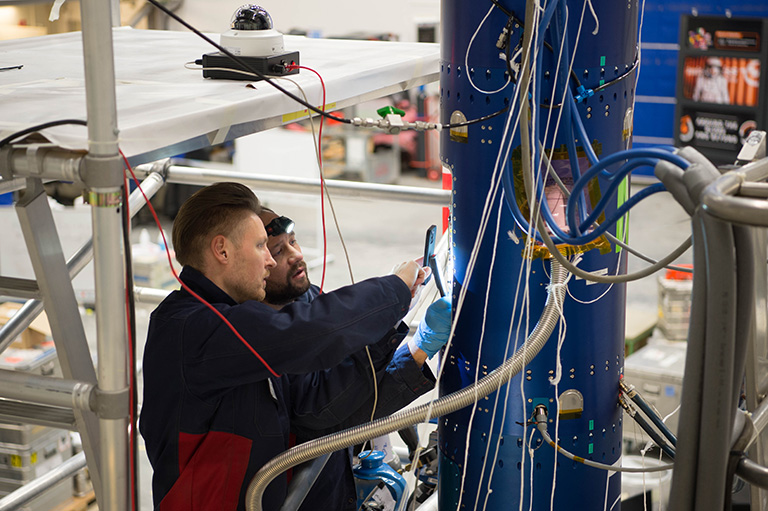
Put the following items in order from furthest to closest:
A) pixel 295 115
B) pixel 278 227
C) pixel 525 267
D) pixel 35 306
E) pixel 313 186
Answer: pixel 313 186
pixel 35 306
pixel 278 227
pixel 295 115
pixel 525 267

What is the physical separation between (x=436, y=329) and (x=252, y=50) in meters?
0.76

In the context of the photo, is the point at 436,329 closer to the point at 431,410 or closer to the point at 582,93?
the point at 431,410

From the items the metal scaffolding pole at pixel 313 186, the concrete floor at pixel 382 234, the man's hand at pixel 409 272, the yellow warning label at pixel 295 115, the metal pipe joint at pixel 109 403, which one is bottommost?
the concrete floor at pixel 382 234

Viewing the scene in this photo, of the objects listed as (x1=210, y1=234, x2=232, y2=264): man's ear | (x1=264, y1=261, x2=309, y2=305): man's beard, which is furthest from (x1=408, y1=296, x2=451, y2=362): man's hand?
(x1=210, y1=234, x2=232, y2=264): man's ear

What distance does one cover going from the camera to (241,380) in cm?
189

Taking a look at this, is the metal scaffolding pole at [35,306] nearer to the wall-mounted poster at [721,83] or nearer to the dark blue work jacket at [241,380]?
the dark blue work jacket at [241,380]

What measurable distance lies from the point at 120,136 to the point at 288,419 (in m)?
0.85

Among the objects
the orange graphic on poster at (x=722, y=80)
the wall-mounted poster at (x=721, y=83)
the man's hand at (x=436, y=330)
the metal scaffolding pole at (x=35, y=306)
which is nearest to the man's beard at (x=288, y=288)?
the man's hand at (x=436, y=330)

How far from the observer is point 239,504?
203cm

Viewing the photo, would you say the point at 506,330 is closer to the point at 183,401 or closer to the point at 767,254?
the point at 767,254

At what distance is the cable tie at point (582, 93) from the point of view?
1871 millimetres

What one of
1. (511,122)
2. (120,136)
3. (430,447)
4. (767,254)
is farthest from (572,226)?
(430,447)

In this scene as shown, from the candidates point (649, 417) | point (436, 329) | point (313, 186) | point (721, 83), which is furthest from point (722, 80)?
point (436, 329)

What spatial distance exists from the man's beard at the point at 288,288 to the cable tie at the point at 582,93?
81 centimetres
